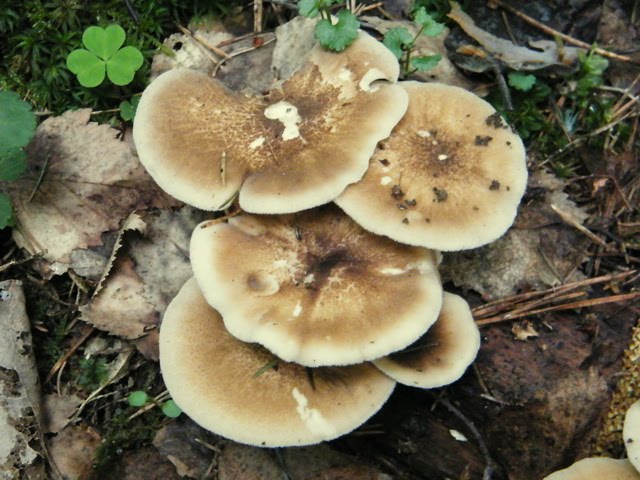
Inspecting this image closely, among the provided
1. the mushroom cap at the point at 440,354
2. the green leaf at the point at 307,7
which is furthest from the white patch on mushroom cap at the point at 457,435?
the green leaf at the point at 307,7

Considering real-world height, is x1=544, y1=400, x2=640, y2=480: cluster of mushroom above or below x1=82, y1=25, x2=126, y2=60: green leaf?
below

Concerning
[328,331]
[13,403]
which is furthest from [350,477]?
[13,403]

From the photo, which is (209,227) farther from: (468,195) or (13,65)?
(13,65)

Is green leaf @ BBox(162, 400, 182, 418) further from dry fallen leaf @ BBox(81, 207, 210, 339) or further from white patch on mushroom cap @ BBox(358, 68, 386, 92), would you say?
white patch on mushroom cap @ BBox(358, 68, 386, 92)

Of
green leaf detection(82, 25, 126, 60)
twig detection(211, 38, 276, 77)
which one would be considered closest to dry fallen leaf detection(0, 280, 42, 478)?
green leaf detection(82, 25, 126, 60)

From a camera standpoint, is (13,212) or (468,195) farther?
(13,212)
